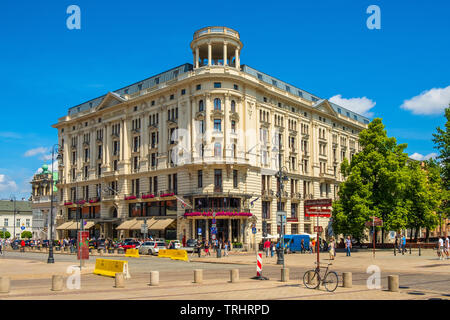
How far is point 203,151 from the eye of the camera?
6034cm

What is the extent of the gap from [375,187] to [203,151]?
70.5 ft

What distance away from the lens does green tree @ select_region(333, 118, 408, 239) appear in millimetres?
53406

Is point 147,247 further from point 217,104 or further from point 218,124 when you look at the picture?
point 217,104

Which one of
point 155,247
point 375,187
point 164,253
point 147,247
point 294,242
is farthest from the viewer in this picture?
point 294,242

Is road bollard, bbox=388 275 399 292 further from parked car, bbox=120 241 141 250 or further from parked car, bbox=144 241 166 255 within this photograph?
parked car, bbox=120 241 141 250

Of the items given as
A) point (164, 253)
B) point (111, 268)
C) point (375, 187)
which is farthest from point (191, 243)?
point (111, 268)

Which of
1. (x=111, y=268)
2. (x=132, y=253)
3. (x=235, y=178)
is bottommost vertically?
(x=132, y=253)

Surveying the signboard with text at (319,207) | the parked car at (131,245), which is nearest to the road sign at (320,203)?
the signboard with text at (319,207)

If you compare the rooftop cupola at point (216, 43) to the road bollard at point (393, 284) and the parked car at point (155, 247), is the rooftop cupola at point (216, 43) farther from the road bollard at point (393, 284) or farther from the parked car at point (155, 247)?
the road bollard at point (393, 284)

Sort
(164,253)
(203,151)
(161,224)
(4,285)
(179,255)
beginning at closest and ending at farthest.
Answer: (4,285) < (179,255) < (164,253) < (203,151) < (161,224)

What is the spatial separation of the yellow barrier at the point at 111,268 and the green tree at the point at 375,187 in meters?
34.3

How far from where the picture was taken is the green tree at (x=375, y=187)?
175 ft
